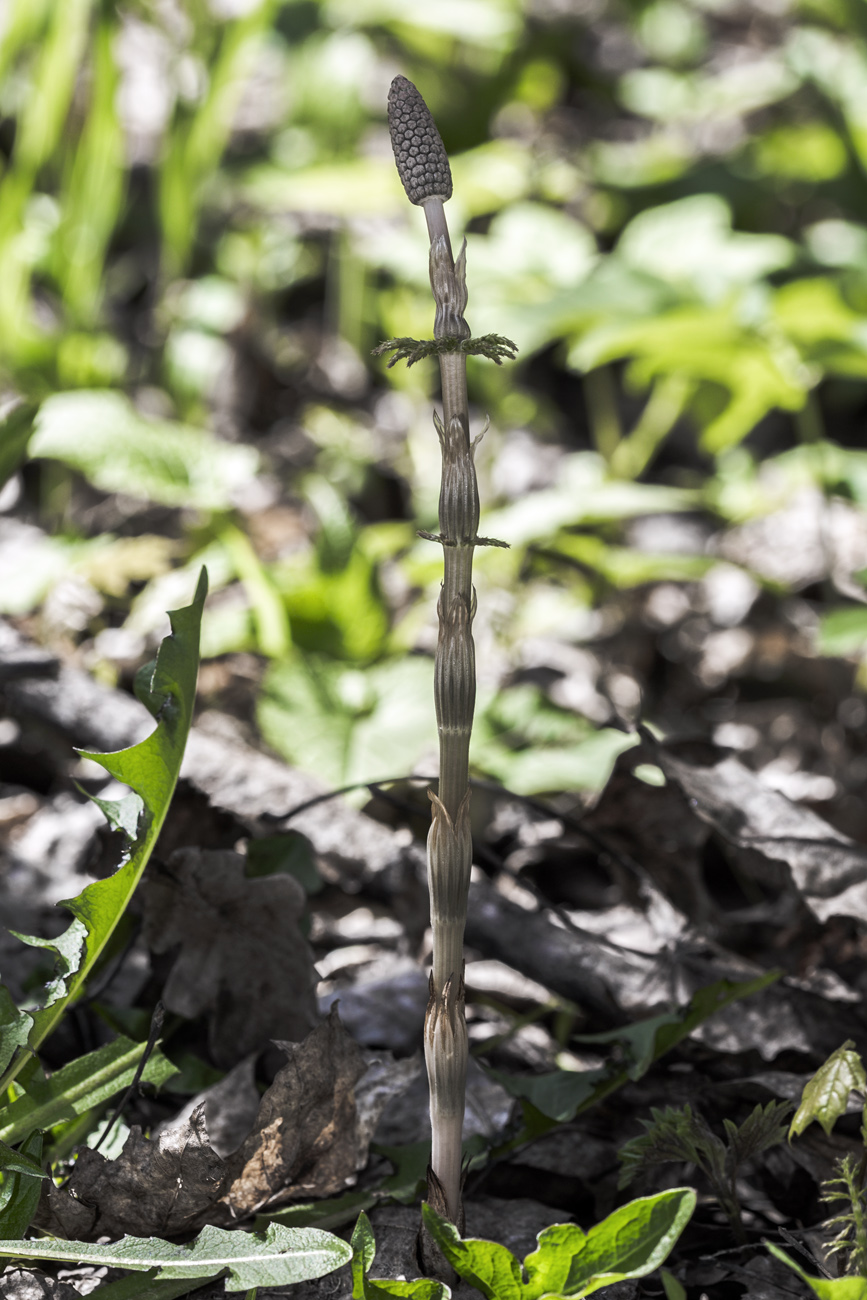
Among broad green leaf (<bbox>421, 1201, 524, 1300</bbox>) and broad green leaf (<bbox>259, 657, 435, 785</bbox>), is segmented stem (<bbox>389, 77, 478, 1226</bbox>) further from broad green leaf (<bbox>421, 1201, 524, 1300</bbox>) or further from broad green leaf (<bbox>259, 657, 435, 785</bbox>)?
broad green leaf (<bbox>259, 657, 435, 785</bbox>)

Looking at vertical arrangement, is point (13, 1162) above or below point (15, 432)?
below

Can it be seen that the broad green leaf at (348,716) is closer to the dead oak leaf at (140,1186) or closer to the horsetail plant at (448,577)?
the dead oak leaf at (140,1186)

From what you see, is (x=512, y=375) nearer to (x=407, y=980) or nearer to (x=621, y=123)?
(x=621, y=123)

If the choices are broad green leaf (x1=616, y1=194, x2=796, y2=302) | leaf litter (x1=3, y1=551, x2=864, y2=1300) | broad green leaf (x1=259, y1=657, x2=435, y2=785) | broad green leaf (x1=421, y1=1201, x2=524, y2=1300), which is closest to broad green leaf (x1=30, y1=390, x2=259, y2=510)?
broad green leaf (x1=259, y1=657, x2=435, y2=785)

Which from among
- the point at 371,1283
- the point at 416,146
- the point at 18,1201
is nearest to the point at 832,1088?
the point at 371,1283

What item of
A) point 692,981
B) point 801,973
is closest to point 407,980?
point 692,981

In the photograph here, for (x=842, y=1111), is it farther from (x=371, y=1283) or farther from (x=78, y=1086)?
(x=78, y=1086)
